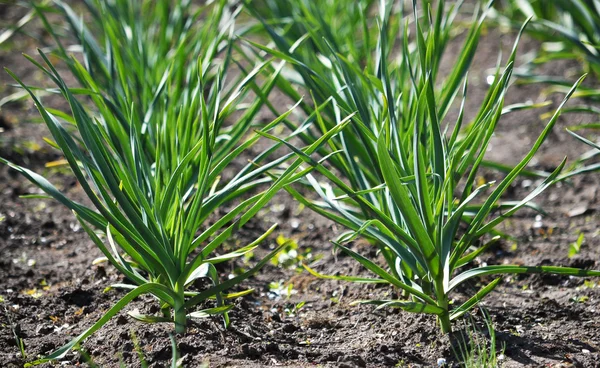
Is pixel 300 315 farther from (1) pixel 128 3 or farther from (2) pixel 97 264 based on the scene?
(1) pixel 128 3

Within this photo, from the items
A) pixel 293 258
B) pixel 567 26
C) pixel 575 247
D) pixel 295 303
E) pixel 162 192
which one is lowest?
pixel 575 247

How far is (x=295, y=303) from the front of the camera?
244 cm

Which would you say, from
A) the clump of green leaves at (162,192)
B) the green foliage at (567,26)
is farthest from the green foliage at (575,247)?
the clump of green leaves at (162,192)

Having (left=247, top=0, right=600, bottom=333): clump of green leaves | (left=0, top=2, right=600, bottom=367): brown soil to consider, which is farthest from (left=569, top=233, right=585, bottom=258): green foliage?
(left=247, top=0, right=600, bottom=333): clump of green leaves

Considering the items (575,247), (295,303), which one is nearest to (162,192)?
(295,303)

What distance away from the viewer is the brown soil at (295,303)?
1954 mm

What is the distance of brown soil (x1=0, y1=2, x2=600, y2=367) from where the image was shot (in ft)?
6.41

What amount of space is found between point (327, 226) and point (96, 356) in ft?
4.29

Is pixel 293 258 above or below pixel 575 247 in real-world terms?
above

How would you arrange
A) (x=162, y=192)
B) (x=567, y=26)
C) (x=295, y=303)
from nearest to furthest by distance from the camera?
(x=162, y=192) < (x=295, y=303) < (x=567, y=26)

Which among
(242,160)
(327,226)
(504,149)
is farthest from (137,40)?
(504,149)

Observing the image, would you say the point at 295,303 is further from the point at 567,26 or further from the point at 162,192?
the point at 567,26

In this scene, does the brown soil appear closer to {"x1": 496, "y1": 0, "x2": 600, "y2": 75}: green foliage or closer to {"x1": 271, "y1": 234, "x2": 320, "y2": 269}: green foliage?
→ {"x1": 271, "y1": 234, "x2": 320, "y2": 269}: green foliage

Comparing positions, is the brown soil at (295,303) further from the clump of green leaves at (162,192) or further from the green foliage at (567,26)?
the green foliage at (567,26)
